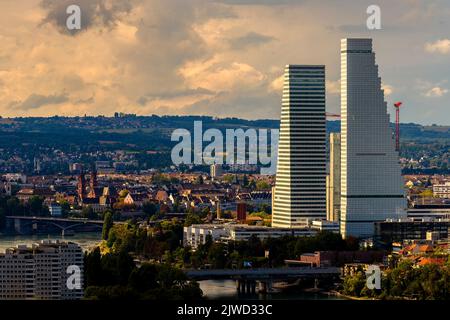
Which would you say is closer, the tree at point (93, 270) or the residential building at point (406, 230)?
the tree at point (93, 270)

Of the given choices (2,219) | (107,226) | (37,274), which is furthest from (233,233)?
(37,274)

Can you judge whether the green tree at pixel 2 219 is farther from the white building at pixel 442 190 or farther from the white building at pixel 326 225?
the white building at pixel 442 190

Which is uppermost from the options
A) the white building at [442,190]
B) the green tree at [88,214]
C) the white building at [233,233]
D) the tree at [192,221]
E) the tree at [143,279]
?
the white building at [442,190]

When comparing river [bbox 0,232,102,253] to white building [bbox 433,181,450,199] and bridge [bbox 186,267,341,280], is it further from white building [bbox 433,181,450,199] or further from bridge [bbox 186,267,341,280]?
white building [bbox 433,181,450,199]

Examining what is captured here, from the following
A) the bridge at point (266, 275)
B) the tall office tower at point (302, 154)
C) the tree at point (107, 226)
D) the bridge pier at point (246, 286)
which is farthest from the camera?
the tree at point (107, 226)

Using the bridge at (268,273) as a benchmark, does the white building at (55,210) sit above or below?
above

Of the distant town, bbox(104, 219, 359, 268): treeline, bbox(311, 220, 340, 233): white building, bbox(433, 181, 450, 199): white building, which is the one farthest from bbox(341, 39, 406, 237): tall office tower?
Answer: bbox(433, 181, 450, 199): white building

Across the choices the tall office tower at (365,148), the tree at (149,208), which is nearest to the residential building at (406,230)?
the tall office tower at (365,148)

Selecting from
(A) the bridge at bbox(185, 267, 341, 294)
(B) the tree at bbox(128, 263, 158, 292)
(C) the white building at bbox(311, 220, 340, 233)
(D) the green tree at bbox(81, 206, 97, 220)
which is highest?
(D) the green tree at bbox(81, 206, 97, 220)
